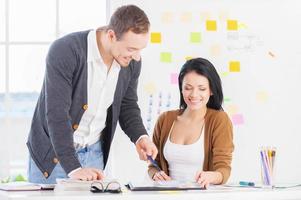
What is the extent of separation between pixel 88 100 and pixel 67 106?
0.60 feet

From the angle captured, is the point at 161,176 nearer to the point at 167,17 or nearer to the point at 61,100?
the point at 61,100

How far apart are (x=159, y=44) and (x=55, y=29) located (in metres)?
0.73

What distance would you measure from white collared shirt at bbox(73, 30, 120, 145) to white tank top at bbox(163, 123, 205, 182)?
14.1 inches

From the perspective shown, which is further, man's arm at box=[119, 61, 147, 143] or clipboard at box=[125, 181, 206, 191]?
→ man's arm at box=[119, 61, 147, 143]

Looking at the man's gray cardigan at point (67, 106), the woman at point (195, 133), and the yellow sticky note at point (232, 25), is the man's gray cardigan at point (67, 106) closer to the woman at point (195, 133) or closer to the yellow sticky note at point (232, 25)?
the woman at point (195, 133)

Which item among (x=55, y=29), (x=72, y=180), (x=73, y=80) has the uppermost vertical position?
(x=55, y=29)

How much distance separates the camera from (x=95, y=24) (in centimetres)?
440

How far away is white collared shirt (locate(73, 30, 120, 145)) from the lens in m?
2.49

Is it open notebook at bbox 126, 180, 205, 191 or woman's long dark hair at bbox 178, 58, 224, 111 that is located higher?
woman's long dark hair at bbox 178, 58, 224, 111

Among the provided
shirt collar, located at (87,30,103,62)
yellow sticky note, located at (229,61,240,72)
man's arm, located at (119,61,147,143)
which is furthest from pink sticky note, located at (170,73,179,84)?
shirt collar, located at (87,30,103,62)

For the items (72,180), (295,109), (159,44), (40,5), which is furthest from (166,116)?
(40,5)

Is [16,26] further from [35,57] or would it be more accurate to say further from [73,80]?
[73,80]

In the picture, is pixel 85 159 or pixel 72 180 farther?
pixel 85 159

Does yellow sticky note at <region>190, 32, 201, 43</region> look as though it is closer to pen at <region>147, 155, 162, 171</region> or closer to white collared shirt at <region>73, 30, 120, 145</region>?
pen at <region>147, 155, 162, 171</region>
